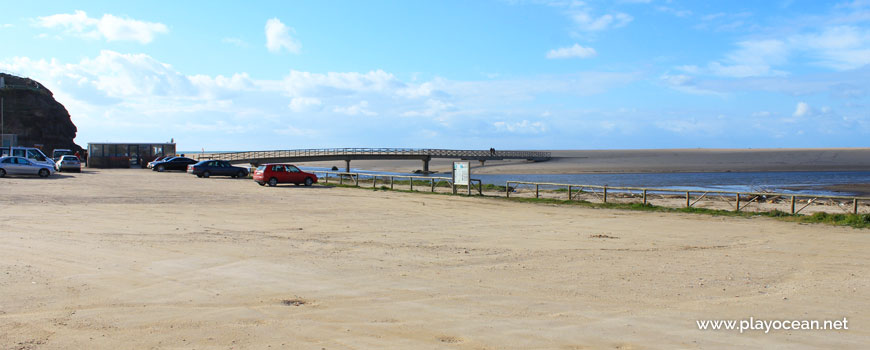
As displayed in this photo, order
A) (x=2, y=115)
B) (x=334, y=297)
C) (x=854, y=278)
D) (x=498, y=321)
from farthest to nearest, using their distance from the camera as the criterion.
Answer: (x=2, y=115), (x=854, y=278), (x=334, y=297), (x=498, y=321)

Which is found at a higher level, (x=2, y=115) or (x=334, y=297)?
(x=2, y=115)

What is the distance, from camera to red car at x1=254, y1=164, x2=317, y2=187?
115 feet

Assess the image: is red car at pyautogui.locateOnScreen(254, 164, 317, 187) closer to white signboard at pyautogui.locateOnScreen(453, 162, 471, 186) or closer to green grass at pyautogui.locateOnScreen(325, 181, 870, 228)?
white signboard at pyautogui.locateOnScreen(453, 162, 471, 186)

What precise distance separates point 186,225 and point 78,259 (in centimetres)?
524

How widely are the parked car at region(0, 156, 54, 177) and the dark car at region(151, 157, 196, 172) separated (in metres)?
11.9

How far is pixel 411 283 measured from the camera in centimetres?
885

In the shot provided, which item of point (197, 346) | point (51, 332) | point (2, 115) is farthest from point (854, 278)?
point (2, 115)

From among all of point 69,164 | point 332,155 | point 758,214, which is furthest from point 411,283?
point 332,155

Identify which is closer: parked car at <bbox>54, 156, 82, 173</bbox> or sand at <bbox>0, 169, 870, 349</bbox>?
sand at <bbox>0, 169, 870, 349</bbox>

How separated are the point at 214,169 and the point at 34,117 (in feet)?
171

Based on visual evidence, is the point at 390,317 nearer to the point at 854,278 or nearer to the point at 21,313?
the point at 21,313

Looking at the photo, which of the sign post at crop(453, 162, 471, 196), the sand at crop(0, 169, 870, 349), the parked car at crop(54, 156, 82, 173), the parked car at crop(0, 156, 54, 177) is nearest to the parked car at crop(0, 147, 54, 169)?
the parked car at crop(54, 156, 82, 173)

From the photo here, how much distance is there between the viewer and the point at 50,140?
266 feet

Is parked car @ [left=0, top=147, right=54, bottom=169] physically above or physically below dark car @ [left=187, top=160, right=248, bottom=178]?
above
